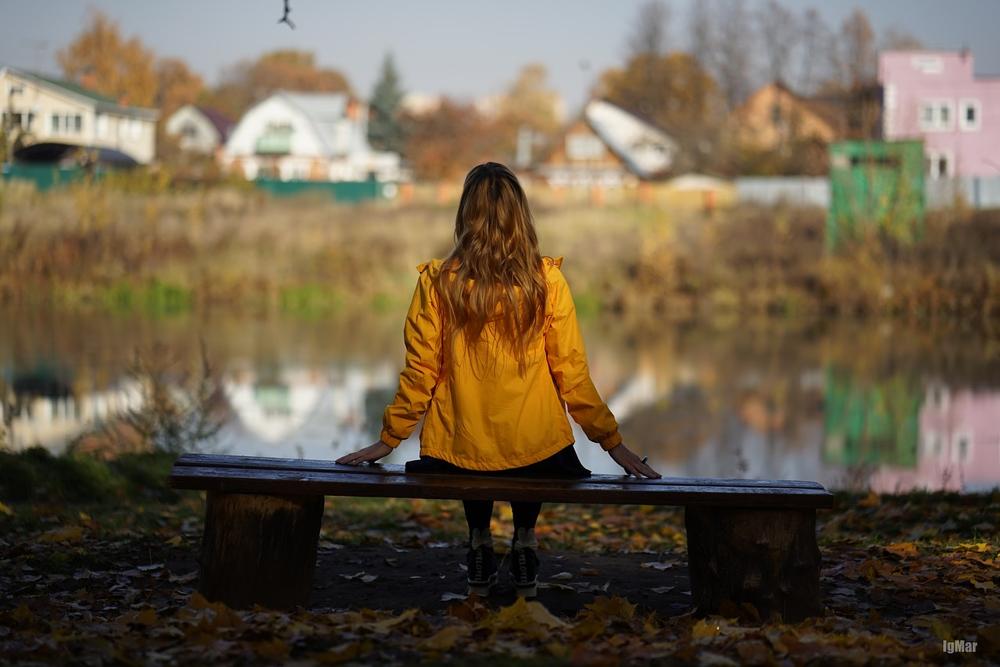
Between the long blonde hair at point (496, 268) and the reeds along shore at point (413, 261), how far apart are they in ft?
86.9

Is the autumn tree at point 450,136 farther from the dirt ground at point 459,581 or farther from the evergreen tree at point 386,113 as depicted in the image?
the dirt ground at point 459,581

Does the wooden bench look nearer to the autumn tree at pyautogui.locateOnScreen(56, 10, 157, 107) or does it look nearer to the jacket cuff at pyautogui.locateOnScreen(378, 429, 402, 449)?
the jacket cuff at pyautogui.locateOnScreen(378, 429, 402, 449)

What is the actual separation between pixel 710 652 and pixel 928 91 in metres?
50.8

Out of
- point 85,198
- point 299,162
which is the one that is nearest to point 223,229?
point 85,198

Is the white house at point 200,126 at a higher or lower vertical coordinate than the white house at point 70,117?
higher

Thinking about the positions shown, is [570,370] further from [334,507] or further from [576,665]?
[334,507]

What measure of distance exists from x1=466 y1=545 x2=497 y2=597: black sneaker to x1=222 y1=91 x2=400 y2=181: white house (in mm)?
65153

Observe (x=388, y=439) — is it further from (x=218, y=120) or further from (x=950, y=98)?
(x=218, y=120)

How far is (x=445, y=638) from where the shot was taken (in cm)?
500

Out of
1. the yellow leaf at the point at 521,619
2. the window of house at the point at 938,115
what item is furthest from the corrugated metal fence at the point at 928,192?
the yellow leaf at the point at 521,619

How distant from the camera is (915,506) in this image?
9227mm

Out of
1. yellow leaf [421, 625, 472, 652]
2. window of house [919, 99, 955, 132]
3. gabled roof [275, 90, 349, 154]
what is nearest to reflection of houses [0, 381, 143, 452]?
yellow leaf [421, 625, 472, 652]

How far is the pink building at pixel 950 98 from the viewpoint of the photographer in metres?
51.8

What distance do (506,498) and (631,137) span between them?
74305 millimetres
